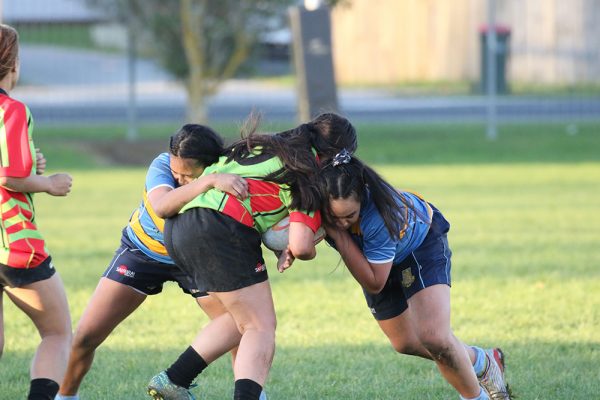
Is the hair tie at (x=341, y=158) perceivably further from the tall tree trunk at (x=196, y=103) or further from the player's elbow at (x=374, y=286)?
the tall tree trunk at (x=196, y=103)

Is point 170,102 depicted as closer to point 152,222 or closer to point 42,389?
point 152,222

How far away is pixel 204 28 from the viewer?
2381cm

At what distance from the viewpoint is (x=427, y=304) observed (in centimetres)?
507

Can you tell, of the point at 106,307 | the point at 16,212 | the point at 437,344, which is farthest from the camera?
the point at 106,307

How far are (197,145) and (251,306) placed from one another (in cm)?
80

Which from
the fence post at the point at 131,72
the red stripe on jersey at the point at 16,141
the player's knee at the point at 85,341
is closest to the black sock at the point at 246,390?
the player's knee at the point at 85,341

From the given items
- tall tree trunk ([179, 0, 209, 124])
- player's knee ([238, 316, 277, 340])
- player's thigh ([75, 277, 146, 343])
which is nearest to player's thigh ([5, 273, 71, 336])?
player's thigh ([75, 277, 146, 343])

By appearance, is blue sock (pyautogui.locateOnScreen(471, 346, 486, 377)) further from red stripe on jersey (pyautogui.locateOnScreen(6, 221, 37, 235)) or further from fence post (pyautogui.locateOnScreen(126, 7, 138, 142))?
fence post (pyautogui.locateOnScreen(126, 7, 138, 142))

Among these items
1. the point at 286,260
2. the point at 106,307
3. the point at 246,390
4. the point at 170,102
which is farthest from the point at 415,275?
the point at 170,102

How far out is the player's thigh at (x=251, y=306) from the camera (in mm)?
4547

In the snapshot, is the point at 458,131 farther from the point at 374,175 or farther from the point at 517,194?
the point at 374,175

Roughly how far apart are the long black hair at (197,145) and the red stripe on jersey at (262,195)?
37 centimetres

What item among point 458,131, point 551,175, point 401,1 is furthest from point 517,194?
point 401,1

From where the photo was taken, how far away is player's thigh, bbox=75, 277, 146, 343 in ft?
17.3
